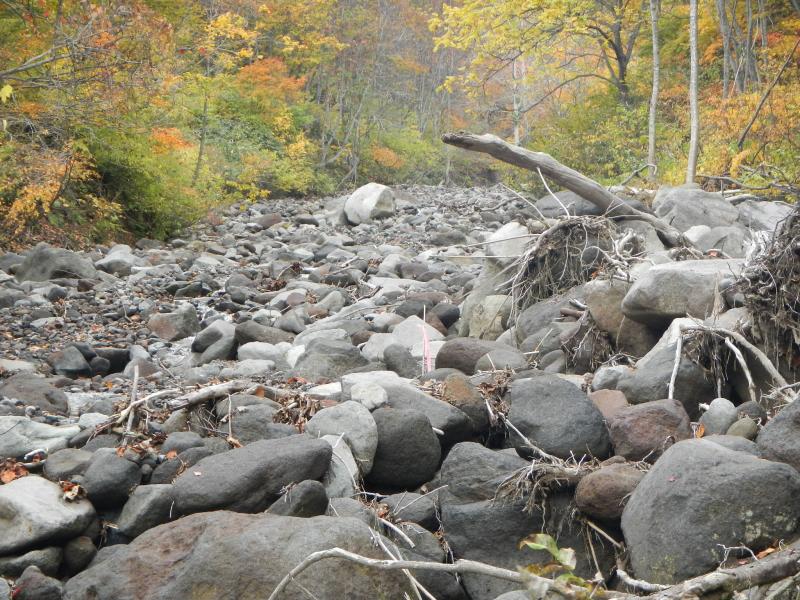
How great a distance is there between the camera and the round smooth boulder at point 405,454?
15.3 ft

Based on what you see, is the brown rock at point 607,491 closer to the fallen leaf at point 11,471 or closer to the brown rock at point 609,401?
the brown rock at point 609,401

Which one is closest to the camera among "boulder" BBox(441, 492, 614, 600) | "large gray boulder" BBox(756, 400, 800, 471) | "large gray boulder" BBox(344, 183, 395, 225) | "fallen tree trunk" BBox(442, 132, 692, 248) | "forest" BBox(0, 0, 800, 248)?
"large gray boulder" BBox(756, 400, 800, 471)

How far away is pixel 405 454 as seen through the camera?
466 centimetres

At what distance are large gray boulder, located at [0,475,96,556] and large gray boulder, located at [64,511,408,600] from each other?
32 cm

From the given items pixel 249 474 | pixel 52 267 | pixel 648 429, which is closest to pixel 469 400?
pixel 648 429

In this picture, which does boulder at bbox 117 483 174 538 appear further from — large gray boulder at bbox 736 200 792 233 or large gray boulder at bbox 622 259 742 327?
large gray boulder at bbox 736 200 792 233

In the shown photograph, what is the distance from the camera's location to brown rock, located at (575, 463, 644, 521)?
12.8 feet

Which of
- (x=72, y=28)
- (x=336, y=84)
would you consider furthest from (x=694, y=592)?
(x=336, y=84)

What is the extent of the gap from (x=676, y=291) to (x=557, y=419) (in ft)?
Answer: 6.12

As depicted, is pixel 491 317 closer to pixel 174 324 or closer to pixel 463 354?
pixel 463 354

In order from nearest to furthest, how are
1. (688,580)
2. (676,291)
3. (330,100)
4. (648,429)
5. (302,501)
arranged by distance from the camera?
(688,580), (302,501), (648,429), (676,291), (330,100)

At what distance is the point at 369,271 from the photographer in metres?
12.9

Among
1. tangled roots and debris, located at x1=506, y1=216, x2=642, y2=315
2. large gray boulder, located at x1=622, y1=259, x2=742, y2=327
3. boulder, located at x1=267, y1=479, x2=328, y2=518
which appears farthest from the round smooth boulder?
tangled roots and debris, located at x1=506, y1=216, x2=642, y2=315

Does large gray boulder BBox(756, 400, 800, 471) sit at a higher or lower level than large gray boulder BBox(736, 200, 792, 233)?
higher
